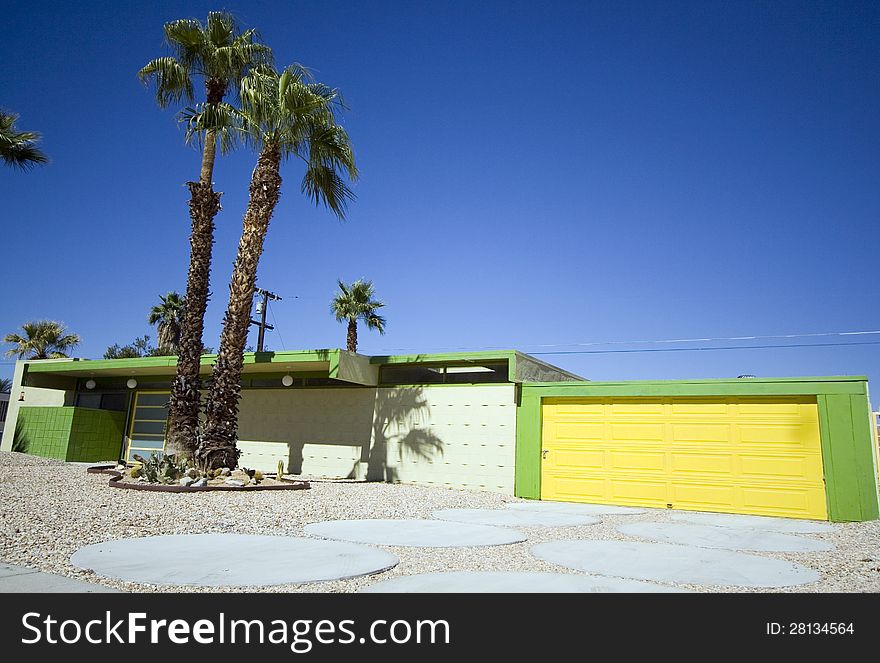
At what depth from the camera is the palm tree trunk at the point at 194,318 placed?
11.7 metres

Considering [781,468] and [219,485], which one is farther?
[781,468]

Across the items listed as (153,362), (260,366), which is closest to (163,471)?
(260,366)

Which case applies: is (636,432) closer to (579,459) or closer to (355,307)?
(579,459)

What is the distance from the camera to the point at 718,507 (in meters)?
11.1

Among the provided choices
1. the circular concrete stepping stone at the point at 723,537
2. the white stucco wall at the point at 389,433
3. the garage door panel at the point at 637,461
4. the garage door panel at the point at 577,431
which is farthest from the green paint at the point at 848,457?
the white stucco wall at the point at 389,433

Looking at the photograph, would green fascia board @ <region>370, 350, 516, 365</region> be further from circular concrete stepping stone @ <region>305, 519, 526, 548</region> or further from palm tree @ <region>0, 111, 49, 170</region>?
palm tree @ <region>0, 111, 49, 170</region>

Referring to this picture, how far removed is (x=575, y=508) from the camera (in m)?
10.7

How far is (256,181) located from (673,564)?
10.8 meters

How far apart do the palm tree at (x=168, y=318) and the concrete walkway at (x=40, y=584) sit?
28.3 meters

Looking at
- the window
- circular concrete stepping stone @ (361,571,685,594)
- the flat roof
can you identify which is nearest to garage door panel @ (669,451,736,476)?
the flat roof
